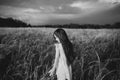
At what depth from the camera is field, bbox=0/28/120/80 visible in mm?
1052

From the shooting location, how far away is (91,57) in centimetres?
137

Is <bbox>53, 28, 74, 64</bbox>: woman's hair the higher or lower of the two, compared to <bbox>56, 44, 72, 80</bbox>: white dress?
higher

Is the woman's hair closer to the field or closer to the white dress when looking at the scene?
the white dress

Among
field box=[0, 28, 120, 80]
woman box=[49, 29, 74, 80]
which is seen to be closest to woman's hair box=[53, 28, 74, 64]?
woman box=[49, 29, 74, 80]

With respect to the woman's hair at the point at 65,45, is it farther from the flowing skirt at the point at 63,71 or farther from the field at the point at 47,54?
the field at the point at 47,54

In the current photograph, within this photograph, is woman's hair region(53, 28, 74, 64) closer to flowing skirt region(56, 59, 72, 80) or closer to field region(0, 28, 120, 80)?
flowing skirt region(56, 59, 72, 80)

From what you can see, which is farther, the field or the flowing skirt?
the field

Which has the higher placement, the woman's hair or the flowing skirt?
the woman's hair

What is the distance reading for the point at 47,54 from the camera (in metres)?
1.25

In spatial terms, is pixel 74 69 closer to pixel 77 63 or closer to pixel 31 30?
pixel 77 63

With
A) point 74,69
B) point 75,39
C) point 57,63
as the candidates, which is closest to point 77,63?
point 74,69

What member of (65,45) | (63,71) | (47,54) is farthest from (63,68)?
(47,54)

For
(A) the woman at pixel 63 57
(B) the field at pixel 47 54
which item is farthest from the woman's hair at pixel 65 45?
(B) the field at pixel 47 54

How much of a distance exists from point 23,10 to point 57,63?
0.83 metres
